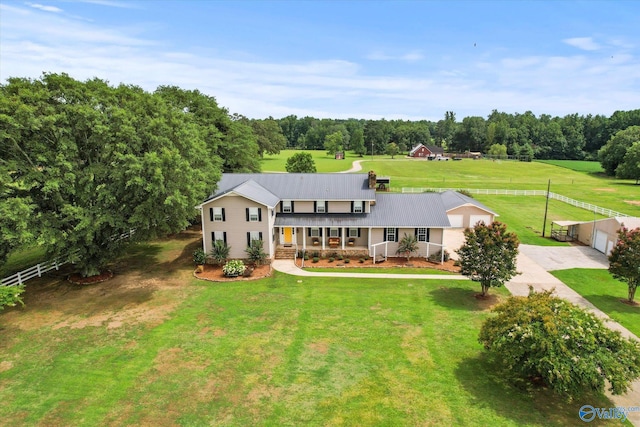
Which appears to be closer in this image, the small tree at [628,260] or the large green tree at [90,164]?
the large green tree at [90,164]

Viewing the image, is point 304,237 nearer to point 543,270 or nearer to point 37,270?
point 543,270

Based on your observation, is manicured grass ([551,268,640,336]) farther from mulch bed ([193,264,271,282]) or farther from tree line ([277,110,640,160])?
tree line ([277,110,640,160])

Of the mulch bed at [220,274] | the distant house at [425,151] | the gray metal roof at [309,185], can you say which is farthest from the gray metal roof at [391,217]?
the distant house at [425,151]

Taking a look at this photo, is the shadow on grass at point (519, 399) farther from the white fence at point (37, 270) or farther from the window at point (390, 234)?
the white fence at point (37, 270)

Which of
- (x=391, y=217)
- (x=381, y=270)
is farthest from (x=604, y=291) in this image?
(x=391, y=217)

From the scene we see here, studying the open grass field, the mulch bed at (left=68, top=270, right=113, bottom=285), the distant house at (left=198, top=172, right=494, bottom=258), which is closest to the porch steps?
the distant house at (left=198, top=172, right=494, bottom=258)

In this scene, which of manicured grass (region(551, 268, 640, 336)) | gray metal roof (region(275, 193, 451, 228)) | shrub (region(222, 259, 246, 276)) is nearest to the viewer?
manicured grass (region(551, 268, 640, 336))
